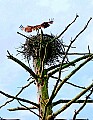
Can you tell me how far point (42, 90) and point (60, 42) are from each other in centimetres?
153

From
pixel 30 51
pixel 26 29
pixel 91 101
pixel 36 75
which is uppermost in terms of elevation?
pixel 26 29

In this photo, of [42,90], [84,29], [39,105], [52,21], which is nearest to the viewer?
[84,29]

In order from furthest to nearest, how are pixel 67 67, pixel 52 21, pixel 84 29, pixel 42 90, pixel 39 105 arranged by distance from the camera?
pixel 52 21
pixel 67 67
pixel 42 90
pixel 39 105
pixel 84 29

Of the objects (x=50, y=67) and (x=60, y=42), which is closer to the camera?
(x=50, y=67)

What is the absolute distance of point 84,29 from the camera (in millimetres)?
4234

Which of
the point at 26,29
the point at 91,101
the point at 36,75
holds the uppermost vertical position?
the point at 26,29

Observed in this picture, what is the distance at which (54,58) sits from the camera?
240 inches

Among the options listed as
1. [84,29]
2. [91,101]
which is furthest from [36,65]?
[84,29]

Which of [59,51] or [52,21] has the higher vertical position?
[52,21]

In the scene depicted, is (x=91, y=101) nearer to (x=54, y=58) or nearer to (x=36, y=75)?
(x=36, y=75)

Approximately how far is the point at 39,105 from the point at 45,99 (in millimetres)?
267

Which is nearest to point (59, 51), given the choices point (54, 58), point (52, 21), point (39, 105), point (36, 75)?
point (54, 58)

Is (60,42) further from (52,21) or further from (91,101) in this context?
(91,101)

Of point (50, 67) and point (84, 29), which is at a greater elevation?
point (84, 29)
